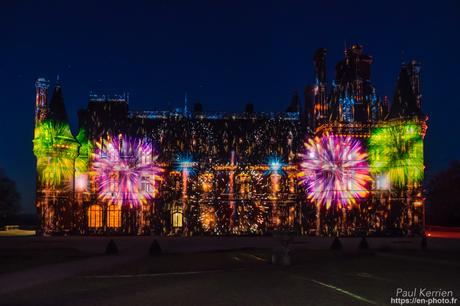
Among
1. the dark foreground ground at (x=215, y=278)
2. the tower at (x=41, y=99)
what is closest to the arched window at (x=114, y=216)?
the tower at (x=41, y=99)

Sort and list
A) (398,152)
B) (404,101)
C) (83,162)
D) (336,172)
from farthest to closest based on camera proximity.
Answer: (83,162) < (404,101) < (336,172) < (398,152)

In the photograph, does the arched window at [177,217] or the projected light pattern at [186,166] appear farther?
the projected light pattern at [186,166]

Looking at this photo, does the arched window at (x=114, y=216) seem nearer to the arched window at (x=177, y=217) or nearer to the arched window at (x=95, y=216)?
the arched window at (x=95, y=216)

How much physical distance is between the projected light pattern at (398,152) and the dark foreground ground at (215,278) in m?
23.1

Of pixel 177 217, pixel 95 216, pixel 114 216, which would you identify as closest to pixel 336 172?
pixel 177 217

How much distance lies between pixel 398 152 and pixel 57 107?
33.1 metres

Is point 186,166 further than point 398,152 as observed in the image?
Yes

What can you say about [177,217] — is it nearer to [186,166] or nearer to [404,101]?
[186,166]

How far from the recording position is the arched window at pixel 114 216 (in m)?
52.1

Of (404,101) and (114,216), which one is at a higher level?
(404,101)

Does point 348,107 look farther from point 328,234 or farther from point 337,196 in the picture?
point 328,234

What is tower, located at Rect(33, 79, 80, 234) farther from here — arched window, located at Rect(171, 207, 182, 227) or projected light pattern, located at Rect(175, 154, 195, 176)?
projected light pattern, located at Rect(175, 154, 195, 176)

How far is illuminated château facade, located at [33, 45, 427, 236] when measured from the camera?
51.4 m

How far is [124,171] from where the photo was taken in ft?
171
